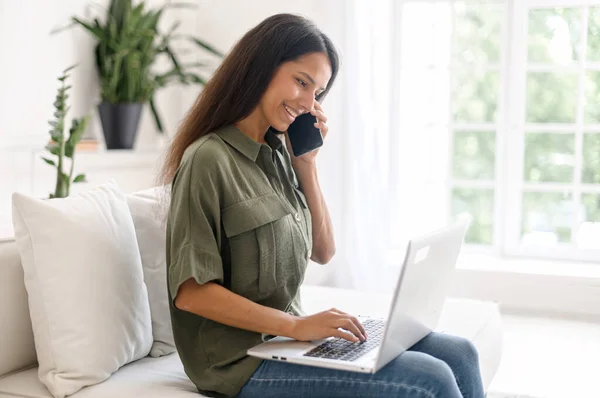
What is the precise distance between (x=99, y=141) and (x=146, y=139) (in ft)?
1.80

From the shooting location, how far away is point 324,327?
1604mm

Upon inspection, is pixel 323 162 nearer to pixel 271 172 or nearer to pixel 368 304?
pixel 368 304

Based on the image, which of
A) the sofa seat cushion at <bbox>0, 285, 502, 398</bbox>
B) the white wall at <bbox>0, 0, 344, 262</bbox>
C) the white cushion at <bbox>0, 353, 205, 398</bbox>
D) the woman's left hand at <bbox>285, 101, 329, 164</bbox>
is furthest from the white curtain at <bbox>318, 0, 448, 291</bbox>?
the white cushion at <bbox>0, 353, 205, 398</bbox>

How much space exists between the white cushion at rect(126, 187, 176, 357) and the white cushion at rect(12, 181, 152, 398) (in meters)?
0.19

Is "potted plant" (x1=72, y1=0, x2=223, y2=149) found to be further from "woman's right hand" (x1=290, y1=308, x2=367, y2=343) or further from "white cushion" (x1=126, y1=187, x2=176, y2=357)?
"woman's right hand" (x1=290, y1=308, x2=367, y2=343)

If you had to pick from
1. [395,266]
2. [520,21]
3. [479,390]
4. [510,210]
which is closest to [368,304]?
[479,390]

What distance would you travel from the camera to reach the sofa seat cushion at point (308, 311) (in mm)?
1750

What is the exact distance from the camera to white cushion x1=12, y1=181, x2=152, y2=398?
1.74 meters

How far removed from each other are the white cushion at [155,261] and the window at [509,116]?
2.71 m

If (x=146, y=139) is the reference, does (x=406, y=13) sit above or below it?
above

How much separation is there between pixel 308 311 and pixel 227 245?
85 cm

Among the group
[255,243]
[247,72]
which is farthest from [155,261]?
[247,72]

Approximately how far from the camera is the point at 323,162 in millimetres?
4434

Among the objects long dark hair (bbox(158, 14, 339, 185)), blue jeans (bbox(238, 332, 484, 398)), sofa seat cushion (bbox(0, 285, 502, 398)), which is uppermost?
long dark hair (bbox(158, 14, 339, 185))
